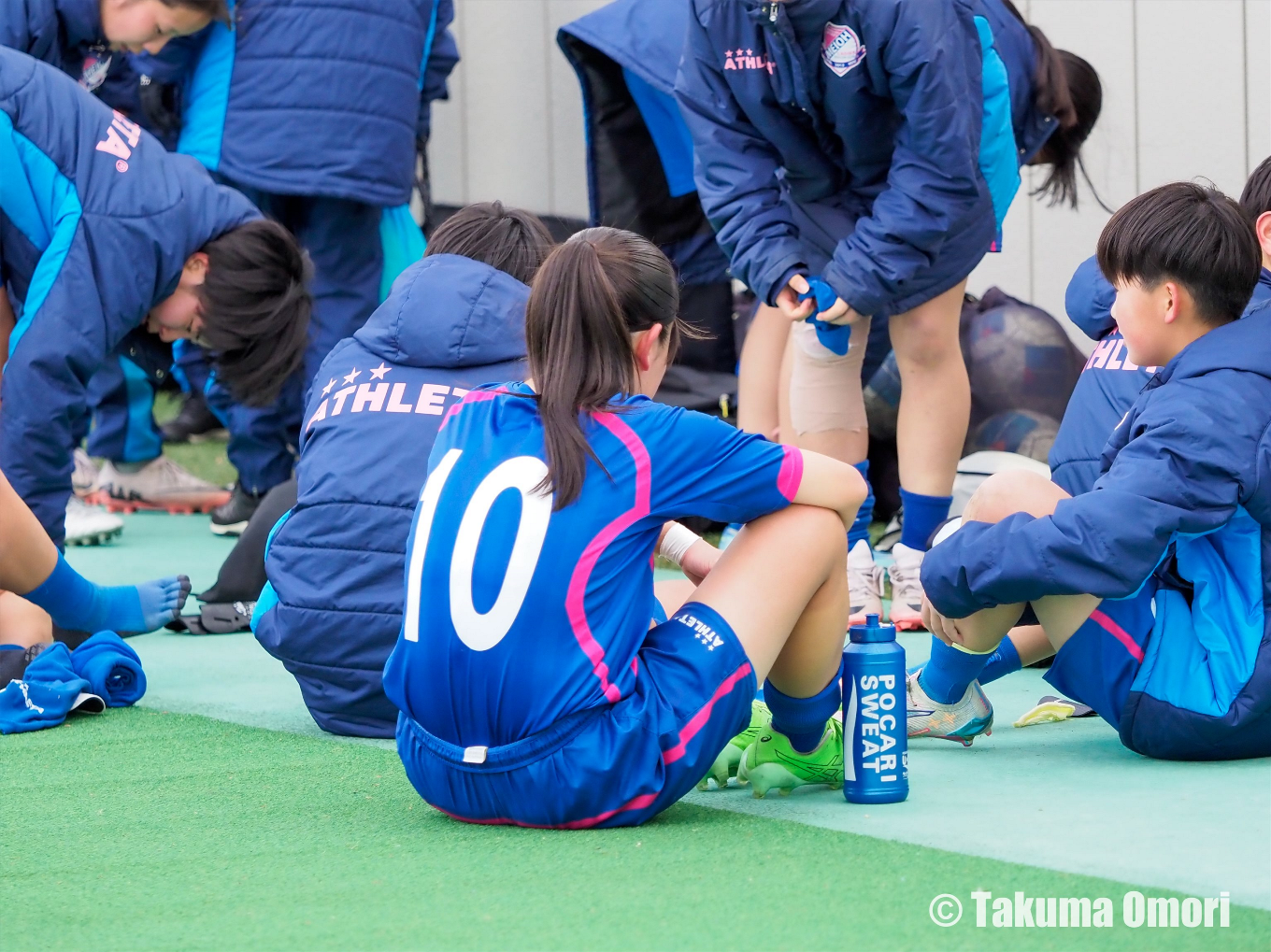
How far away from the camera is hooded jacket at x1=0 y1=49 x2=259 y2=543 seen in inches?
123

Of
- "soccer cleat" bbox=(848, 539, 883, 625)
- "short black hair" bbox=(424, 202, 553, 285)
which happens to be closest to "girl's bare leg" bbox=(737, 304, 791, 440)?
"soccer cleat" bbox=(848, 539, 883, 625)

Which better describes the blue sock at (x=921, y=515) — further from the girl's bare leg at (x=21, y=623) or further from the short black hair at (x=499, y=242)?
the girl's bare leg at (x=21, y=623)

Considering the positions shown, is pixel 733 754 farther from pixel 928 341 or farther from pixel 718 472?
pixel 928 341

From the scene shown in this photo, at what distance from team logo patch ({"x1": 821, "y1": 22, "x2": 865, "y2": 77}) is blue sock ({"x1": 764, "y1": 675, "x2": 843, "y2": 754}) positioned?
1520mm

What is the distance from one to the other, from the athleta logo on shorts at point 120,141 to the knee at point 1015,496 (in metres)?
1.99

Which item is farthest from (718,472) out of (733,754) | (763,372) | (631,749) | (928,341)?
(763,372)

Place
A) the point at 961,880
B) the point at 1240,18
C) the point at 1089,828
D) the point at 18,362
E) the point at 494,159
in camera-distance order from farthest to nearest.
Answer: the point at 494,159, the point at 1240,18, the point at 18,362, the point at 1089,828, the point at 961,880

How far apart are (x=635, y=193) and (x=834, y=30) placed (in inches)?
80.3

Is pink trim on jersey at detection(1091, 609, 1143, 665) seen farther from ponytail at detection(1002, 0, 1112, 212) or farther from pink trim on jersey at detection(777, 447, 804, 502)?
ponytail at detection(1002, 0, 1112, 212)

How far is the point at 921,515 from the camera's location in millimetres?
3359

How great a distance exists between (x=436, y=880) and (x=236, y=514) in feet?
11.0

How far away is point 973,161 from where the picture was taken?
3.27 metres

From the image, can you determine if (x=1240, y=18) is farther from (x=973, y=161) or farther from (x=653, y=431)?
(x=653, y=431)

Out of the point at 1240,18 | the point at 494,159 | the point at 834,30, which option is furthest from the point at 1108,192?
the point at 494,159
